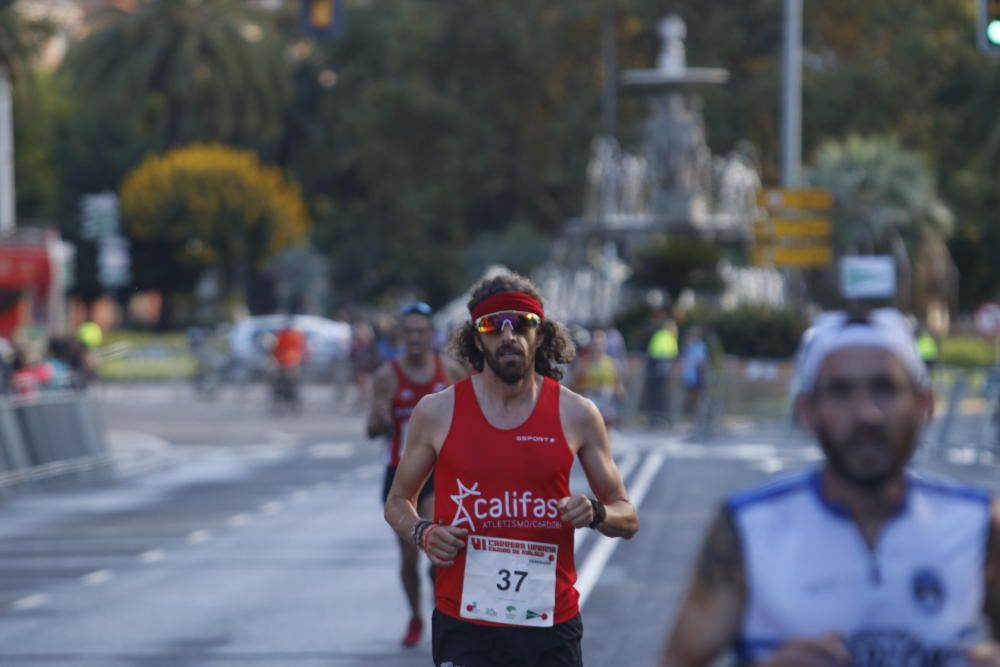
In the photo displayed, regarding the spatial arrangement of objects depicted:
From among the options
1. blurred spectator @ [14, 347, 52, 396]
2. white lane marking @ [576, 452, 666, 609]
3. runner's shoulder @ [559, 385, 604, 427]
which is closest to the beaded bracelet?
runner's shoulder @ [559, 385, 604, 427]

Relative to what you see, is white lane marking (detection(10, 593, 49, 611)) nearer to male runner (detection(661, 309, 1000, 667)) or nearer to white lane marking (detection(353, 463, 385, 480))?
male runner (detection(661, 309, 1000, 667))

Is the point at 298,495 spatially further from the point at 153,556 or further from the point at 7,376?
the point at 7,376

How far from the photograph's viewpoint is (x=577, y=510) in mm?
6070

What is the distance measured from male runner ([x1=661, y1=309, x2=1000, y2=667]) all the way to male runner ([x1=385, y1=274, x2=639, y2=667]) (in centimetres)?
254

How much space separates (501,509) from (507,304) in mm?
699

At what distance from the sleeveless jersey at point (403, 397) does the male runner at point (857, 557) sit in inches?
265

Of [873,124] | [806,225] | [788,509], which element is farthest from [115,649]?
[873,124]

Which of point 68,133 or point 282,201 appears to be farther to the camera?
point 68,133

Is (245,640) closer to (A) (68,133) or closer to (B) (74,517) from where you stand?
(B) (74,517)

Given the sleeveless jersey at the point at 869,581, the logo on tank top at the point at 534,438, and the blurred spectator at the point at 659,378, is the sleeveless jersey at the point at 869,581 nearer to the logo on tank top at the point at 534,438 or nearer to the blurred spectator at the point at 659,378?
the logo on tank top at the point at 534,438

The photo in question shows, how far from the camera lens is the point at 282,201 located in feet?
256

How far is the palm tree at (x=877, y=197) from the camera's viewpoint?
2176 inches

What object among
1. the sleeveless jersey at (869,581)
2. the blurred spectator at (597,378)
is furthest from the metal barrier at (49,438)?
the sleeveless jersey at (869,581)

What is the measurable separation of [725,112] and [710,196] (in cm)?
2012
